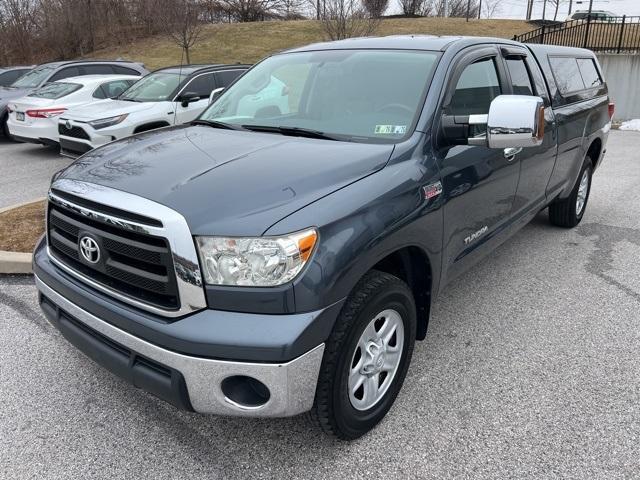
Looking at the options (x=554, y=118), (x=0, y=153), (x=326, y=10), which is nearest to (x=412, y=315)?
(x=554, y=118)

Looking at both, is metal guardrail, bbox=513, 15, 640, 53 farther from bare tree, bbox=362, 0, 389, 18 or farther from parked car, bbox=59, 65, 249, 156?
parked car, bbox=59, 65, 249, 156

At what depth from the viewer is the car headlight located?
205cm

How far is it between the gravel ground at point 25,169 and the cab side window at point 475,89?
6.01 meters

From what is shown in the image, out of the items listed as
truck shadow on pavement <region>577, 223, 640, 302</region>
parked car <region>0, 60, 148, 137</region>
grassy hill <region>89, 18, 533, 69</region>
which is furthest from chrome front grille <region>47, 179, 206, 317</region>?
grassy hill <region>89, 18, 533, 69</region>

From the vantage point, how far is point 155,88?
357 inches

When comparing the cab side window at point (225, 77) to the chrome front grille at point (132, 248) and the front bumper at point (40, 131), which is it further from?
the chrome front grille at point (132, 248)

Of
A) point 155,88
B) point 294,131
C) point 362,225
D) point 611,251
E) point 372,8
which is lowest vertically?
point 611,251

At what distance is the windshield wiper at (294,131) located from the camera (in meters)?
2.95

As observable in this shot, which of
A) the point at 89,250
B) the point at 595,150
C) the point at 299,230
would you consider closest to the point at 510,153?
the point at 299,230

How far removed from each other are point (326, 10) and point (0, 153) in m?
11.7

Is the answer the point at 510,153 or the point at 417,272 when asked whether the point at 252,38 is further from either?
the point at 417,272

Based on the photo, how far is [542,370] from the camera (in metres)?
3.15

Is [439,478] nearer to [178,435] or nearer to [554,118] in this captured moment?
[178,435]

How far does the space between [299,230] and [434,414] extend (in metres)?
1.34
